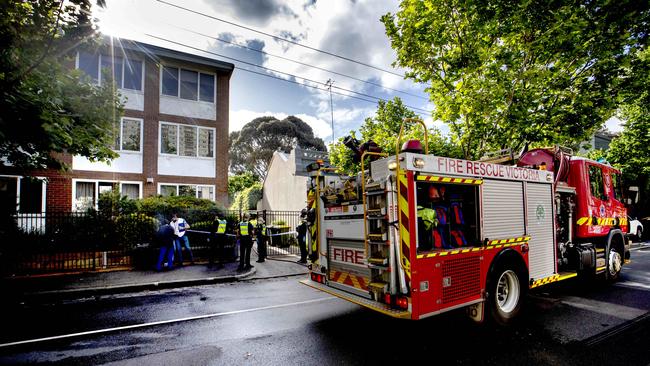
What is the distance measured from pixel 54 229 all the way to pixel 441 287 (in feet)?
37.6

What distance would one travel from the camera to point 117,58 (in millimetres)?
15719

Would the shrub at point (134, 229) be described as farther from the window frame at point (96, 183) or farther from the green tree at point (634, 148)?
the green tree at point (634, 148)

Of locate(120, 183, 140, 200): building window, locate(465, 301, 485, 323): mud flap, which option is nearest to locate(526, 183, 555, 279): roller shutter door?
locate(465, 301, 485, 323): mud flap

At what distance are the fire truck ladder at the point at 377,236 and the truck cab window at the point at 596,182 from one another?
6.12 metres

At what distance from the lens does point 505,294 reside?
17.3 ft


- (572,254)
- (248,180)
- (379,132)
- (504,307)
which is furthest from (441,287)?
(248,180)

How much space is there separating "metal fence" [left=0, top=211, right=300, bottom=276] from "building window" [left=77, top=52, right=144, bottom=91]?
8.05 meters

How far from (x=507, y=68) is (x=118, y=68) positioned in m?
17.3

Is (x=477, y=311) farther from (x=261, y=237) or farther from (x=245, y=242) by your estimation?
(x=261, y=237)

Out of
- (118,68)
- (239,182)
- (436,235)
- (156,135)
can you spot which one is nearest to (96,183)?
(156,135)

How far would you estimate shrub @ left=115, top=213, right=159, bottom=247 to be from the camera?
415 inches

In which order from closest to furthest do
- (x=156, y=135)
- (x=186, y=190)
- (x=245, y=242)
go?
(x=245, y=242) < (x=156, y=135) < (x=186, y=190)

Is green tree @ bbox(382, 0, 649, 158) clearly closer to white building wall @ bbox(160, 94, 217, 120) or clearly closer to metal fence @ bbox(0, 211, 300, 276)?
metal fence @ bbox(0, 211, 300, 276)

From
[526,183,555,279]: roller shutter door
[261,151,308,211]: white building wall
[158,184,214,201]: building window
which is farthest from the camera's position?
[261,151,308,211]: white building wall
